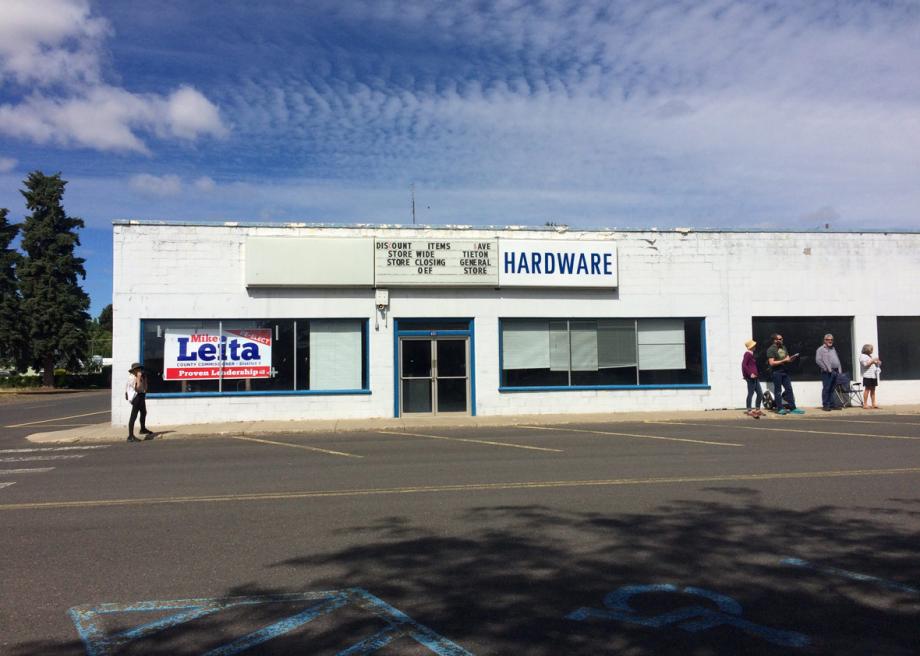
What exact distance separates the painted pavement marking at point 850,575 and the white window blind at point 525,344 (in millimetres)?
14032

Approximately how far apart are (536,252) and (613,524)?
43.5ft

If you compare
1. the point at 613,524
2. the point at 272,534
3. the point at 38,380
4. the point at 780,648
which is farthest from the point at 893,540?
the point at 38,380

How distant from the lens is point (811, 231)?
20859 mm

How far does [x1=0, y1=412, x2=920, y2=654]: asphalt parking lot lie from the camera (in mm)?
4496

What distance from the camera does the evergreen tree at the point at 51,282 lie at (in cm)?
4891

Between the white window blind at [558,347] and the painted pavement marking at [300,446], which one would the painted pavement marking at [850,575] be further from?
the white window blind at [558,347]

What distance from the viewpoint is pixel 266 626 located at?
4.62 meters

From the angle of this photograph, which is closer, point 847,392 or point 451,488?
point 451,488

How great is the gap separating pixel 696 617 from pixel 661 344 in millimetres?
16318

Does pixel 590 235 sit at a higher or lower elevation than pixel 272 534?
higher

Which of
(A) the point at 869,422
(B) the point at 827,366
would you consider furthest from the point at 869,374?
(A) the point at 869,422

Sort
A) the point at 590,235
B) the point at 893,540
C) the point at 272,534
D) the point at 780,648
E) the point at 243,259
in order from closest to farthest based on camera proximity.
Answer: the point at 780,648 → the point at 893,540 → the point at 272,534 → the point at 243,259 → the point at 590,235

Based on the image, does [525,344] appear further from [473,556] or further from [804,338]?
[473,556]

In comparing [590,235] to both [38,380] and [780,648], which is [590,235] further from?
[38,380]
